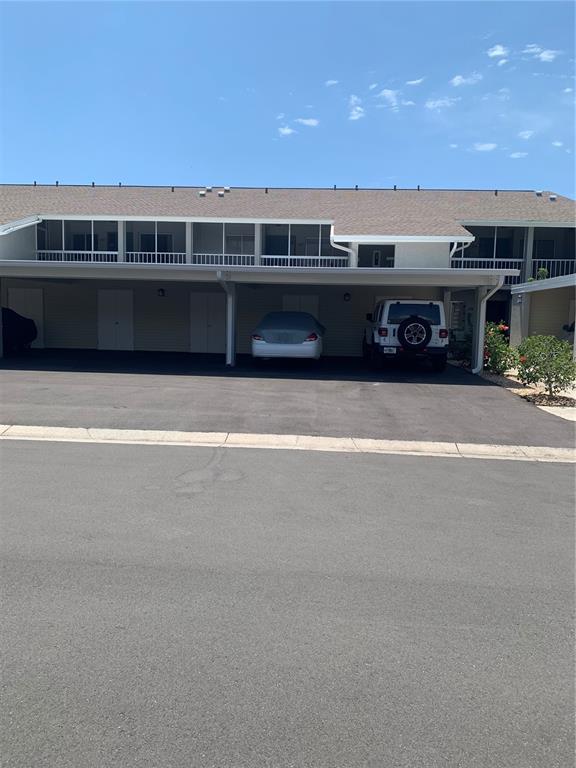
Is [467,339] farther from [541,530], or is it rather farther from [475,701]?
[475,701]

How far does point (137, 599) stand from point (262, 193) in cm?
2358

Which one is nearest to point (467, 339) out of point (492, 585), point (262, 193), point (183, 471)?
point (262, 193)

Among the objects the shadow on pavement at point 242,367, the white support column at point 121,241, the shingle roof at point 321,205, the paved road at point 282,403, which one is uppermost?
the shingle roof at point 321,205

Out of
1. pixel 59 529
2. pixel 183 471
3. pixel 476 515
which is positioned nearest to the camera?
pixel 59 529

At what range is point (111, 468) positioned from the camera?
701 centimetres

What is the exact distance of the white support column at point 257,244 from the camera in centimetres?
2225

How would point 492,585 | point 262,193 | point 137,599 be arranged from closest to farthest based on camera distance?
point 137,599 < point 492,585 < point 262,193

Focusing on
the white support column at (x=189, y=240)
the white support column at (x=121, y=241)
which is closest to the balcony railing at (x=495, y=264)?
the white support column at (x=189, y=240)

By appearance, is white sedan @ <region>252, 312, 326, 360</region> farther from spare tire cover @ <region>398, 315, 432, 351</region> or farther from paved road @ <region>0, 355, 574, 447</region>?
spare tire cover @ <region>398, 315, 432, 351</region>

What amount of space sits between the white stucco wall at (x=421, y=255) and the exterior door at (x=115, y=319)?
32.2ft

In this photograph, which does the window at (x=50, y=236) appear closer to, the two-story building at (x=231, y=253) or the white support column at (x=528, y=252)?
the two-story building at (x=231, y=253)

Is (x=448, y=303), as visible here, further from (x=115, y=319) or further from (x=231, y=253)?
(x=115, y=319)

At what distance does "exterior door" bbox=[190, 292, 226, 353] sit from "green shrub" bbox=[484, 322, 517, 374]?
31.6 ft

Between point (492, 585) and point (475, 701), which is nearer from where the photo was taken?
point (475, 701)
